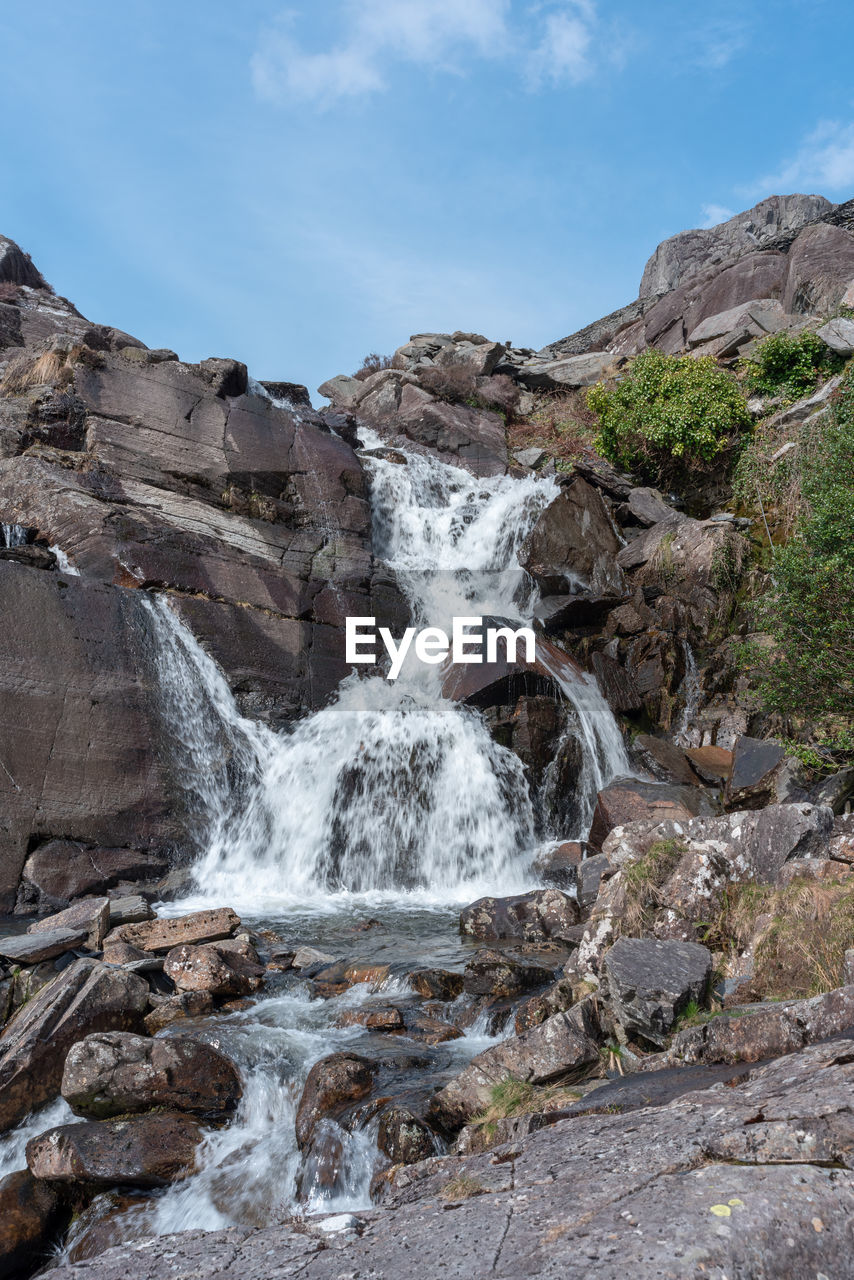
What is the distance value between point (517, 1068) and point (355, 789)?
8.39 m

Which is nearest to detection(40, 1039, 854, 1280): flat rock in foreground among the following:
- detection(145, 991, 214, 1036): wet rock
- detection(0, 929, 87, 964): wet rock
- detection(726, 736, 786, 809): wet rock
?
detection(145, 991, 214, 1036): wet rock

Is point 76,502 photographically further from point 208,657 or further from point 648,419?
point 648,419

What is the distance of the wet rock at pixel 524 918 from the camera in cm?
931

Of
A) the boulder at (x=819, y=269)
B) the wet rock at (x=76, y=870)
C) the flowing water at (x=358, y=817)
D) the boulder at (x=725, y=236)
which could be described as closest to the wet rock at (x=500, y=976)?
the flowing water at (x=358, y=817)

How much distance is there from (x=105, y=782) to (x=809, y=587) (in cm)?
986

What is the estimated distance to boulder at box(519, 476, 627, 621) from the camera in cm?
1817

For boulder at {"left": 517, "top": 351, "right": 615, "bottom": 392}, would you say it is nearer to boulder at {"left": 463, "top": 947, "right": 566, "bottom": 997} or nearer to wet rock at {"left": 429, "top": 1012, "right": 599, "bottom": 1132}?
boulder at {"left": 463, "top": 947, "right": 566, "bottom": 997}

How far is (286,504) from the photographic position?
1798 cm

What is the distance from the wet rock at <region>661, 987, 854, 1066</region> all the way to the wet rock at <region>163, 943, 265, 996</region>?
4.37 meters

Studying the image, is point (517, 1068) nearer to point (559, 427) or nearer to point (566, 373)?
point (559, 427)

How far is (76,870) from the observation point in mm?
10719

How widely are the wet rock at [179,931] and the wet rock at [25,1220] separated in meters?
3.20

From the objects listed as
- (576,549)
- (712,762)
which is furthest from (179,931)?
(576,549)

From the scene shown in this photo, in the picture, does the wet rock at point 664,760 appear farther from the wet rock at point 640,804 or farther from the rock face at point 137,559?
the rock face at point 137,559
